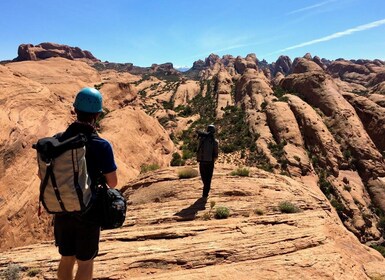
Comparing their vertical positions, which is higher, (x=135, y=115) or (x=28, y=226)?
(x=135, y=115)

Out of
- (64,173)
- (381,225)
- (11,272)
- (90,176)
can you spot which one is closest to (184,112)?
(381,225)

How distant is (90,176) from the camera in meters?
4.22

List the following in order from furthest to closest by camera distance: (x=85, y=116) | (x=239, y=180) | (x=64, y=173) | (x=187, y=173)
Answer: (x=187, y=173) < (x=239, y=180) < (x=85, y=116) < (x=64, y=173)

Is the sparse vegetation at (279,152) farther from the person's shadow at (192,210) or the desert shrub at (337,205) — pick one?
the person's shadow at (192,210)

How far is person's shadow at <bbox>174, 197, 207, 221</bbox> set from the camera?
1065 cm

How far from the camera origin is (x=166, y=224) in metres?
10.1

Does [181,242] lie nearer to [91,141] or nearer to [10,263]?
[10,263]

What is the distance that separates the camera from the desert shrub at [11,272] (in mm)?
7207

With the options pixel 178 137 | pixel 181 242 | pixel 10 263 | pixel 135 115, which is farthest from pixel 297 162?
pixel 10 263

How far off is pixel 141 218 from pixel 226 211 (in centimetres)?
272

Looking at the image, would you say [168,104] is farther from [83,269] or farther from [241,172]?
[83,269]

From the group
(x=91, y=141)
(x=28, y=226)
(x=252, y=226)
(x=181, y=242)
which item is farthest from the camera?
(x=28, y=226)

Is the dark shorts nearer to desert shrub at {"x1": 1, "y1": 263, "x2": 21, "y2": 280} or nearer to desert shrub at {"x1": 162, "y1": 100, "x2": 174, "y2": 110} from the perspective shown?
desert shrub at {"x1": 1, "y1": 263, "x2": 21, "y2": 280}

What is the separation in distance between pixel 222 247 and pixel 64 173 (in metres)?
5.24
